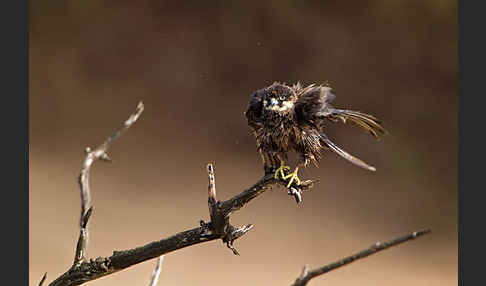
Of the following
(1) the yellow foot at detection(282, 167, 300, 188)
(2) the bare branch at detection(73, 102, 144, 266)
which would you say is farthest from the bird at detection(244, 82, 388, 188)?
(2) the bare branch at detection(73, 102, 144, 266)

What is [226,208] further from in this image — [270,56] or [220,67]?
[220,67]

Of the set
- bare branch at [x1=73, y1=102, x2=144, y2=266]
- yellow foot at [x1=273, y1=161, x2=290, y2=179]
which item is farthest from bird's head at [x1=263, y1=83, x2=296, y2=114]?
bare branch at [x1=73, y1=102, x2=144, y2=266]

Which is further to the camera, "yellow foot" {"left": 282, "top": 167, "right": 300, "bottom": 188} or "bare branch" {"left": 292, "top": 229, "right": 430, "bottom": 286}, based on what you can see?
"yellow foot" {"left": 282, "top": 167, "right": 300, "bottom": 188}

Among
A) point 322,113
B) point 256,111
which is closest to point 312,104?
point 322,113

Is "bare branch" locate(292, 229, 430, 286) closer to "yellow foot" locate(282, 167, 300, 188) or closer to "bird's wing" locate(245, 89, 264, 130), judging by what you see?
"yellow foot" locate(282, 167, 300, 188)

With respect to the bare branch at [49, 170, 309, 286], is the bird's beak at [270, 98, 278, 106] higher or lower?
higher

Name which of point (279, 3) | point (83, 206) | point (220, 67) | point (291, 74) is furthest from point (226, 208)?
point (279, 3)

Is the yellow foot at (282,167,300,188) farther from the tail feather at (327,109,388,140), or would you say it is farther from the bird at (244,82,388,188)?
the tail feather at (327,109,388,140)

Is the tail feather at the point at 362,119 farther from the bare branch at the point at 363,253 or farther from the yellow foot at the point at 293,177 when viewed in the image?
the bare branch at the point at 363,253

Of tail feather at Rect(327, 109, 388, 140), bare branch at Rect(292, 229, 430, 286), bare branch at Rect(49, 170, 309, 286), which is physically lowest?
bare branch at Rect(292, 229, 430, 286)
